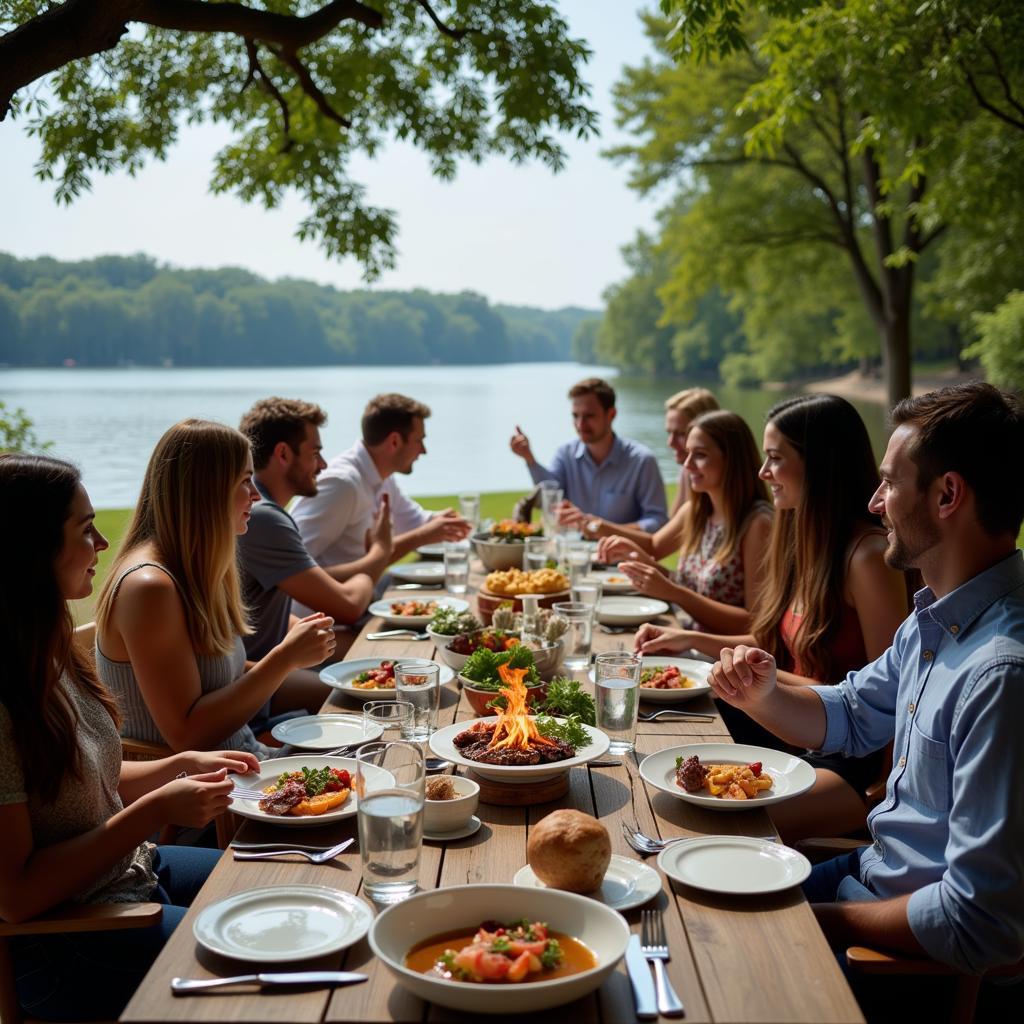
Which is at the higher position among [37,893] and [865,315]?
[865,315]

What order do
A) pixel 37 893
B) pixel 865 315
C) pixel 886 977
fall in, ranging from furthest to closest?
pixel 865 315, pixel 886 977, pixel 37 893

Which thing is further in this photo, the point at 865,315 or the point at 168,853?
Result: the point at 865,315

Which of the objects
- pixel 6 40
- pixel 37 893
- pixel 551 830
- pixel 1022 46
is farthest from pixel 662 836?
pixel 1022 46

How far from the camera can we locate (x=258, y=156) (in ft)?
32.3

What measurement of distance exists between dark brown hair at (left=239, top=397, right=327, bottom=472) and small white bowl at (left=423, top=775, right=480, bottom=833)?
8.68ft

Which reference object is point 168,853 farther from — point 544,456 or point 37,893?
point 544,456

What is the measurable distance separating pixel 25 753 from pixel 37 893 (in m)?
0.28

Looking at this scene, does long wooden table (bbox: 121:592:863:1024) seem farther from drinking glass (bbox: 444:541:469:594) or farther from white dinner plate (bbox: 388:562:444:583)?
white dinner plate (bbox: 388:562:444:583)

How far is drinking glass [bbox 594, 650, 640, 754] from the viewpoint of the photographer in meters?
2.61

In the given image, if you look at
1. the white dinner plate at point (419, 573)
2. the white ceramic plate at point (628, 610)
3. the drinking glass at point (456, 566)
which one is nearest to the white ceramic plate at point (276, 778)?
the white ceramic plate at point (628, 610)

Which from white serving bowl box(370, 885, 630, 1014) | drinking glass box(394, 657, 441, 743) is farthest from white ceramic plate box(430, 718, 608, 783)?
white serving bowl box(370, 885, 630, 1014)

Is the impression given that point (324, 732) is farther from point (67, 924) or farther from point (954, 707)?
point (954, 707)

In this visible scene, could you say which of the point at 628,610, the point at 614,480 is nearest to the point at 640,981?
the point at 628,610

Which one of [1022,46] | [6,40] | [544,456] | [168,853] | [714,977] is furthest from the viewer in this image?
[544,456]
